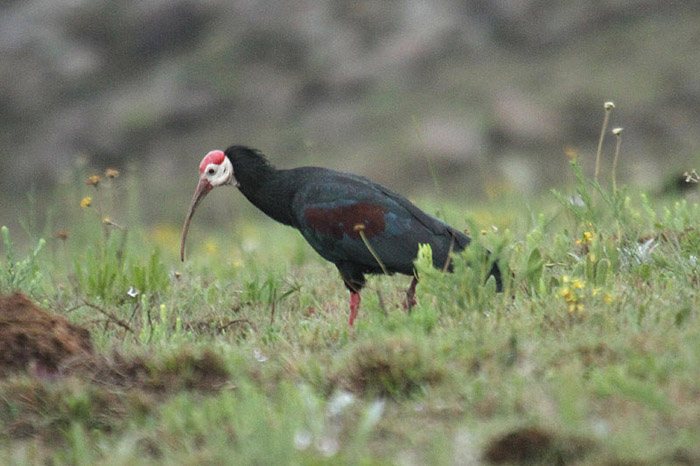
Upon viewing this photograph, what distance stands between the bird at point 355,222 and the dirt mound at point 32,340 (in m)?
1.30

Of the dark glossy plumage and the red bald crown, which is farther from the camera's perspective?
the red bald crown

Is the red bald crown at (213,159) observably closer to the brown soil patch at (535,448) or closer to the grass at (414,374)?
the grass at (414,374)

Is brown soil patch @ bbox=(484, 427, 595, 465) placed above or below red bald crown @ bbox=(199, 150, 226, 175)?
below

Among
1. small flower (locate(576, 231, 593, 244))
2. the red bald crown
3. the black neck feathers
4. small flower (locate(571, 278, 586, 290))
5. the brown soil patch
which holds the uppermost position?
the red bald crown

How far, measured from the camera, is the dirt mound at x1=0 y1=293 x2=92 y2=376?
365 centimetres

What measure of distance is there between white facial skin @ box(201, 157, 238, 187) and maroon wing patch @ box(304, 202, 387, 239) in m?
0.69

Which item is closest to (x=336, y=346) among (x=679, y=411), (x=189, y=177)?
(x=679, y=411)

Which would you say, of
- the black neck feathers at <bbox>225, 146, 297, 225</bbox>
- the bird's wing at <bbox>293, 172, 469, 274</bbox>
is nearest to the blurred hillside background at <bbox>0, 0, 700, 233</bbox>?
the black neck feathers at <bbox>225, 146, 297, 225</bbox>

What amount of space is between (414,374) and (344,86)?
489 inches

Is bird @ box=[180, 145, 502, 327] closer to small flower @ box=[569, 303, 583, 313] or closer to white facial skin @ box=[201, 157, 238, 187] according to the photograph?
white facial skin @ box=[201, 157, 238, 187]

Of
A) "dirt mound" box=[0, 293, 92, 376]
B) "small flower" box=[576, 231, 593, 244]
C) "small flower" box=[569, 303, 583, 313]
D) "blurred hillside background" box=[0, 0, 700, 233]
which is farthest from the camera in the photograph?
"blurred hillside background" box=[0, 0, 700, 233]

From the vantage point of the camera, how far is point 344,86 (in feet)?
50.7

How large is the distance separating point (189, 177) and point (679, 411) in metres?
11.7

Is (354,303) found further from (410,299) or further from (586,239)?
(586,239)
